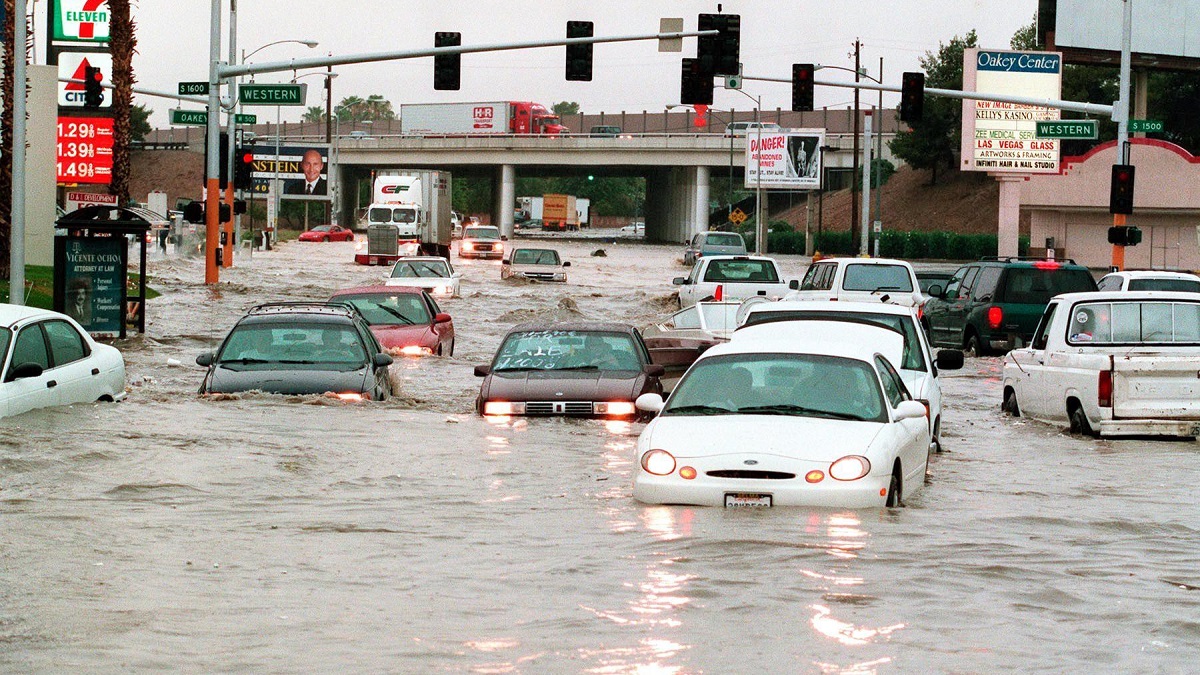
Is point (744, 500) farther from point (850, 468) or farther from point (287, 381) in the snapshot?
point (287, 381)

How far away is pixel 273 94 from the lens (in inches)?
1387

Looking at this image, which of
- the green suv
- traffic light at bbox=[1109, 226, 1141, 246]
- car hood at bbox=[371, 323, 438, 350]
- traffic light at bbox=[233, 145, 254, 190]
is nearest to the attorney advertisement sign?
traffic light at bbox=[233, 145, 254, 190]

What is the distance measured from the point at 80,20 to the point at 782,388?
1870 inches

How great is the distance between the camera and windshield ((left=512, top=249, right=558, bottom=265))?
191ft

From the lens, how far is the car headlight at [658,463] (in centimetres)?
1144

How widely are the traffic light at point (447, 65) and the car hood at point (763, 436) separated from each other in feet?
76.2

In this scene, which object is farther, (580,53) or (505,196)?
(505,196)

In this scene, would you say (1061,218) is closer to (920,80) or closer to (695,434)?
(920,80)

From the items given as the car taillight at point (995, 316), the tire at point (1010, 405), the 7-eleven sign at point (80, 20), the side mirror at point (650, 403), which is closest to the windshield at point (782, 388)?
the side mirror at point (650, 403)

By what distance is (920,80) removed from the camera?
37.4 meters

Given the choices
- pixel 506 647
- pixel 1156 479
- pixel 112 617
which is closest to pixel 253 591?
pixel 112 617

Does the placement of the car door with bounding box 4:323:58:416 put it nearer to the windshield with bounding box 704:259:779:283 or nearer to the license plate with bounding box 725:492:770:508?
the license plate with bounding box 725:492:770:508

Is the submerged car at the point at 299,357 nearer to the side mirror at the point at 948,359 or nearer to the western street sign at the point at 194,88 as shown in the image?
the side mirror at the point at 948,359

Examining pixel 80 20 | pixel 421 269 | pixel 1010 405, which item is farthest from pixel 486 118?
pixel 1010 405
